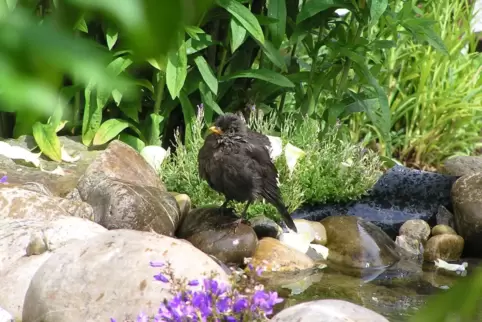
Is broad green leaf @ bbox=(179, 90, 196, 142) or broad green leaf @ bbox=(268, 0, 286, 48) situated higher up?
broad green leaf @ bbox=(268, 0, 286, 48)

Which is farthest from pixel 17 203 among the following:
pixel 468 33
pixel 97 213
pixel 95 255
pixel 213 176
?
pixel 468 33

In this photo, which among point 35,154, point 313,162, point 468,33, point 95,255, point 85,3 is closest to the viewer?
point 85,3

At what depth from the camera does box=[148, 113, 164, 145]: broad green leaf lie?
6168mm

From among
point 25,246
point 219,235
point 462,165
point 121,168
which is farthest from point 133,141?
point 462,165

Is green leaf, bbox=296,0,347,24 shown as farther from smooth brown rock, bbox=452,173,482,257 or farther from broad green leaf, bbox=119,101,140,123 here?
smooth brown rock, bbox=452,173,482,257

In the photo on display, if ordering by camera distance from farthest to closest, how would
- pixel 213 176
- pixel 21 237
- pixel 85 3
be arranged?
pixel 213 176
pixel 21 237
pixel 85 3

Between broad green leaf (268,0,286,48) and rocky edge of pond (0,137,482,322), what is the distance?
1.40 m

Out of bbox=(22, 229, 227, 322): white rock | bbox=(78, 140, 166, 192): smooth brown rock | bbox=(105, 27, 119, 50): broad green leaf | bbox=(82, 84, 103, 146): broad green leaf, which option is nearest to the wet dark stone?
bbox=(78, 140, 166, 192): smooth brown rock

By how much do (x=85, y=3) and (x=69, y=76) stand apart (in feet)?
0.14

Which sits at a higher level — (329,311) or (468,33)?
(329,311)

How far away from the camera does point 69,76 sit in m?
0.44

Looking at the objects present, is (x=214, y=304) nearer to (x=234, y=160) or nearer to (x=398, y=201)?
(x=234, y=160)

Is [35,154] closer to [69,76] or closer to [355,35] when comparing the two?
[355,35]

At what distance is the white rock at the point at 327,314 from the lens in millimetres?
2559
